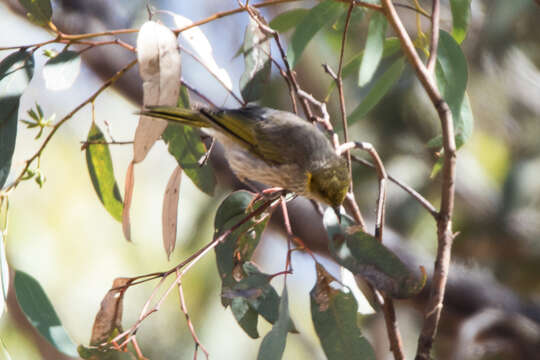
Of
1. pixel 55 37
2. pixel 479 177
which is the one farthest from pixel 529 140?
pixel 55 37

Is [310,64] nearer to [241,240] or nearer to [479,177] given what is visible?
[479,177]

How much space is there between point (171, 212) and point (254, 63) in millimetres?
331

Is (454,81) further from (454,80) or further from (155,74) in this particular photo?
(155,74)

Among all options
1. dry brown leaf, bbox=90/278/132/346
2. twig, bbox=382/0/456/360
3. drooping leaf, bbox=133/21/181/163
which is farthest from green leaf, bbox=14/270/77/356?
twig, bbox=382/0/456/360

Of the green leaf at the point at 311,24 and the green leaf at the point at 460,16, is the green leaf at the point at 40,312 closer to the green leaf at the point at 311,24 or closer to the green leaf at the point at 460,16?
the green leaf at the point at 311,24

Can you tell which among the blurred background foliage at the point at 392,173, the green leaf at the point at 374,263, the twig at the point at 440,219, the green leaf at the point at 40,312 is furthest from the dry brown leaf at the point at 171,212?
the blurred background foliage at the point at 392,173

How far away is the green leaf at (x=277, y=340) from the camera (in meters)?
1.01

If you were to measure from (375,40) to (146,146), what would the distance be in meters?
0.53

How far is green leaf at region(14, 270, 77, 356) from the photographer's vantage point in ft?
3.70

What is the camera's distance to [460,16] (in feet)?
4.14

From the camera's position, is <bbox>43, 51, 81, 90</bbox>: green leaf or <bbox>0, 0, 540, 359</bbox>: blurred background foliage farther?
<bbox>0, 0, 540, 359</bbox>: blurred background foliage

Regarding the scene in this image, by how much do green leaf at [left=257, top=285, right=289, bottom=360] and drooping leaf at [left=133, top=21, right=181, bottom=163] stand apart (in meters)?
0.34

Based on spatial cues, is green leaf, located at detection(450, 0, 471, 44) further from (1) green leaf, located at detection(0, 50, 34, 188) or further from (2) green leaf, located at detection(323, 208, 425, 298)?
(1) green leaf, located at detection(0, 50, 34, 188)

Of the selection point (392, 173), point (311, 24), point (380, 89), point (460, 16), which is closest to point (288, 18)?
point (311, 24)
